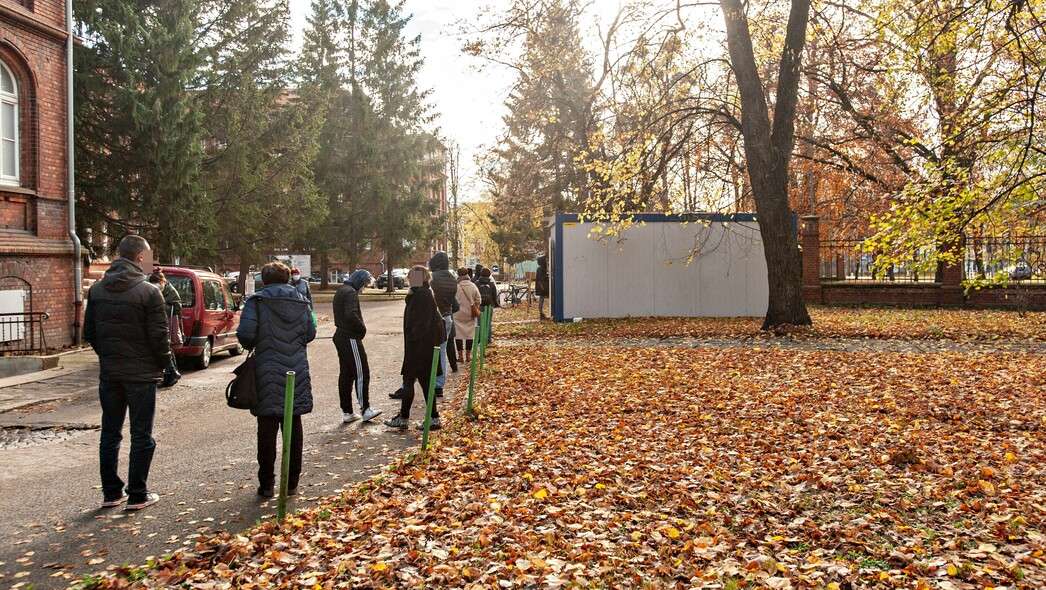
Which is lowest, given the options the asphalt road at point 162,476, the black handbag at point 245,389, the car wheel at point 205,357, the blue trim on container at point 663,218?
the asphalt road at point 162,476

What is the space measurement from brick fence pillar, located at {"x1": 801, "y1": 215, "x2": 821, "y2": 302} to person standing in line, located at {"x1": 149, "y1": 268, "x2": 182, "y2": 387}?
2033 cm

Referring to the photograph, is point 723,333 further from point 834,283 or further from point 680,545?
point 680,545

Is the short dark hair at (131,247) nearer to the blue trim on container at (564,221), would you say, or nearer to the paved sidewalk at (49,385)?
the paved sidewalk at (49,385)

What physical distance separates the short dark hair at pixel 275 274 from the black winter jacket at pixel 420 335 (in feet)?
7.17

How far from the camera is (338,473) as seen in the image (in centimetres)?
661

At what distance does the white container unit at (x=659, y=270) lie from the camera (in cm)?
2186

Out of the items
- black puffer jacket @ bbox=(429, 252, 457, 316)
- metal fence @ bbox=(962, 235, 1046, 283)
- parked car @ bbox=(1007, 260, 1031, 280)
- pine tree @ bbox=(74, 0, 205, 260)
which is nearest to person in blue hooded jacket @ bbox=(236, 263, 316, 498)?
black puffer jacket @ bbox=(429, 252, 457, 316)

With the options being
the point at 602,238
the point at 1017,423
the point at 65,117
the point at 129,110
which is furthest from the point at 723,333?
the point at 129,110

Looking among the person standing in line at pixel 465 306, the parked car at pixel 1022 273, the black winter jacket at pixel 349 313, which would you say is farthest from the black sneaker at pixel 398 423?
the parked car at pixel 1022 273

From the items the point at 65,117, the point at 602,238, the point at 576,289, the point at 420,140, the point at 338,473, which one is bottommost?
the point at 338,473

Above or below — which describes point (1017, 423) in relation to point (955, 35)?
below

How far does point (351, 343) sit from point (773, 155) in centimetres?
1180

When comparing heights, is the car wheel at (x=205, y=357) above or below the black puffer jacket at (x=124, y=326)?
below

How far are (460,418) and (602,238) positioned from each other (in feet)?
43.5
